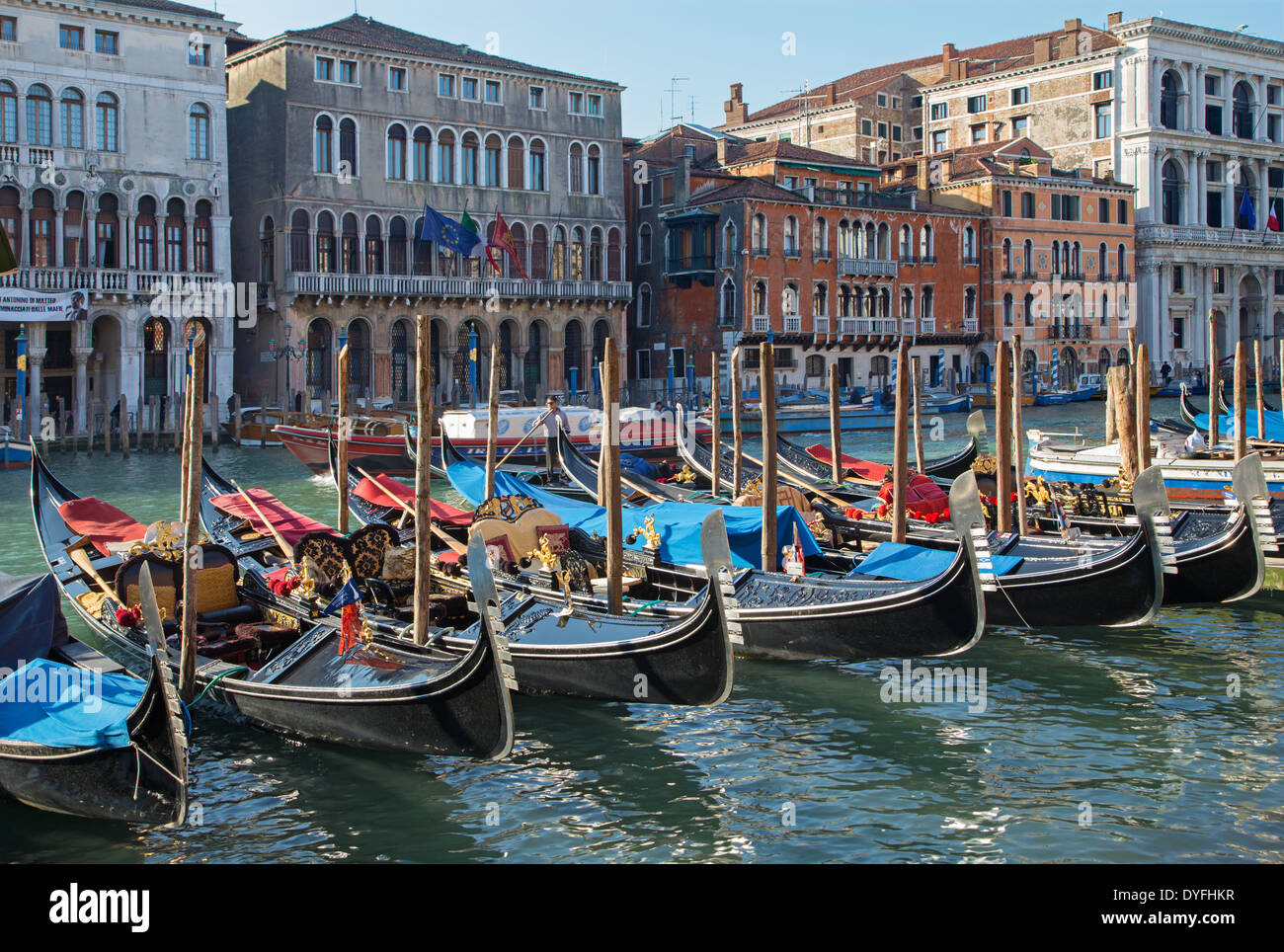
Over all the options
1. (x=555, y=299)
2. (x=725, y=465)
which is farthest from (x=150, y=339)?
(x=725, y=465)

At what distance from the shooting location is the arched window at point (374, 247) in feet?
85.1

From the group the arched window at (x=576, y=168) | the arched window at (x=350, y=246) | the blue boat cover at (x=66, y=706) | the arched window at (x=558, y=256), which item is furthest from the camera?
the arched window at (x=576, y=168)

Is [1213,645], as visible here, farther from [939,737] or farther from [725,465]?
[725,465]

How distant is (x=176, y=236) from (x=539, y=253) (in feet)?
23.5

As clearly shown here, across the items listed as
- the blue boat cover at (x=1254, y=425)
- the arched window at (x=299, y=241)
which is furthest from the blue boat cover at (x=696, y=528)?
the arched window at (x=299, y=241)

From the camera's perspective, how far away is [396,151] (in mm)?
26047

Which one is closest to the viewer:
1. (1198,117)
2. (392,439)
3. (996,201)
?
(392,439)

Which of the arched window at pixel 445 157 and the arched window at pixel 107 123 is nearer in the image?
the arched window at pixel 107 123

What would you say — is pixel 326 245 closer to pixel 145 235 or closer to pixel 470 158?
pixel 145 235

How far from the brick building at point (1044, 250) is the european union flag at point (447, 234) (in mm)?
12950

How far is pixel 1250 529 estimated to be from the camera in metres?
9.38

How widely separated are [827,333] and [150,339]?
14382 mm

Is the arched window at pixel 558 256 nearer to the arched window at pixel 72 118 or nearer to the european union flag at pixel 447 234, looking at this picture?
the european union flag at pixel 447 234

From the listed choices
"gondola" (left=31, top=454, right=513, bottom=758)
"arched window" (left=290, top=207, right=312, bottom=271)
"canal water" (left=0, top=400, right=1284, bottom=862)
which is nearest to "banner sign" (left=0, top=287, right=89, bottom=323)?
"arched window" (left=290, top=207, right=312, bottom=271)
